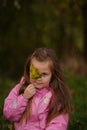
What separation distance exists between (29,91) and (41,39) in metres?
8.08

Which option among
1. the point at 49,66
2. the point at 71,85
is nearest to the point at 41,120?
the point at 49,66

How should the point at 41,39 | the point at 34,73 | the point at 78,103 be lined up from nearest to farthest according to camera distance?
the point at 34,73
the point at 78,103
the point at 41,39

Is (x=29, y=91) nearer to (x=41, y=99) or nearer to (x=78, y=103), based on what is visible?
(x=41, y=99)

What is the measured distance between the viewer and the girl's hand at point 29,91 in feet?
18.5

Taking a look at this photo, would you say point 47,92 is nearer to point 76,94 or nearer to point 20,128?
point 20,128

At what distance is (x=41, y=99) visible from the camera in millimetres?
5746

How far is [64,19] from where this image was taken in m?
15.8

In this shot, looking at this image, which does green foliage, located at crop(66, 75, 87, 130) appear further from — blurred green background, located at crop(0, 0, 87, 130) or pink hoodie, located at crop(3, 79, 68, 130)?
pink hoodie, located at crop(3, 79, 68, 130)

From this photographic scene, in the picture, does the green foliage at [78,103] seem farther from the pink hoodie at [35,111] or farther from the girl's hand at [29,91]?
the girl's hand at [29,91]

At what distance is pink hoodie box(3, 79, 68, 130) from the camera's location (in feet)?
18.5

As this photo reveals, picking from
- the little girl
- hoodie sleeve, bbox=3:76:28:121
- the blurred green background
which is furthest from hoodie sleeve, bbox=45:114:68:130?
the blurred green background

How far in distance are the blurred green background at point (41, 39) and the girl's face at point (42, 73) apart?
38.9 inches

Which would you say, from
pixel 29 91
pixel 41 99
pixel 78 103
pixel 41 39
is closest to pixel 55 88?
pixel 41 99

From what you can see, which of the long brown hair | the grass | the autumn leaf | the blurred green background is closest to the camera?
the autumn leaf
